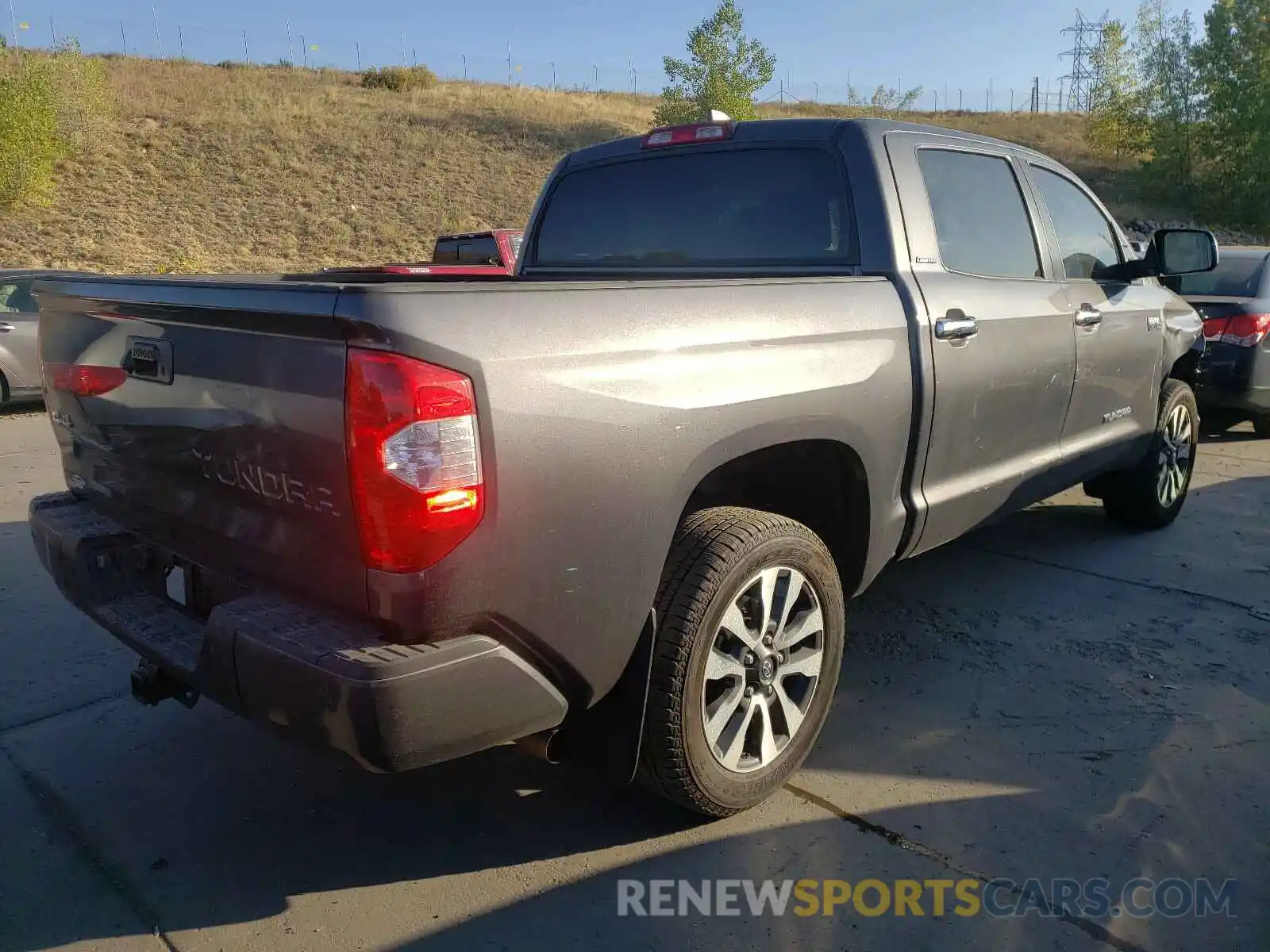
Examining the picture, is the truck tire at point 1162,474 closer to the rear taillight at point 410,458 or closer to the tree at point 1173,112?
the rear taillight at point 410,458

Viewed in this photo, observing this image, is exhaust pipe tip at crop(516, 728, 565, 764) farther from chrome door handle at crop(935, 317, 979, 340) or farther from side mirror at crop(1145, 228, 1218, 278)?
side mirror at crop(1145, 228, 1218, 278)

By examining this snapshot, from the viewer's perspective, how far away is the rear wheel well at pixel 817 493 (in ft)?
9.75

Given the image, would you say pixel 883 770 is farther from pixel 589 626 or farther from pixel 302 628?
pixel 302 628

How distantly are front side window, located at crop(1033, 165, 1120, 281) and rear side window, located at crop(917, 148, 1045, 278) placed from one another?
294 mm

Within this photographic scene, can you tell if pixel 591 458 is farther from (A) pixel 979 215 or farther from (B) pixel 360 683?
(A) pixel 979 215

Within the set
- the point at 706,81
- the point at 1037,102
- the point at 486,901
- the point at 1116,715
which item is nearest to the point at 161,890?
the point at 486,901

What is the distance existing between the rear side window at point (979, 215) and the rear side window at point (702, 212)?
0.39 metres

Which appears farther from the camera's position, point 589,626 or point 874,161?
point 874,161

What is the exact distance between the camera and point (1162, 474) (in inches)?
213

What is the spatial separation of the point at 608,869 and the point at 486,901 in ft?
1.05

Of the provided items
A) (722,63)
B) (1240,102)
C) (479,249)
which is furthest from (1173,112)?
A: (479,249)

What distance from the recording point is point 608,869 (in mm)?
2635

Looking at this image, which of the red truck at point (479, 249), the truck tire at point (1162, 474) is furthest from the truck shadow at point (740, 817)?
the red truck at point (479, 249)

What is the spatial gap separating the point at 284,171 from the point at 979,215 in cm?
3247
